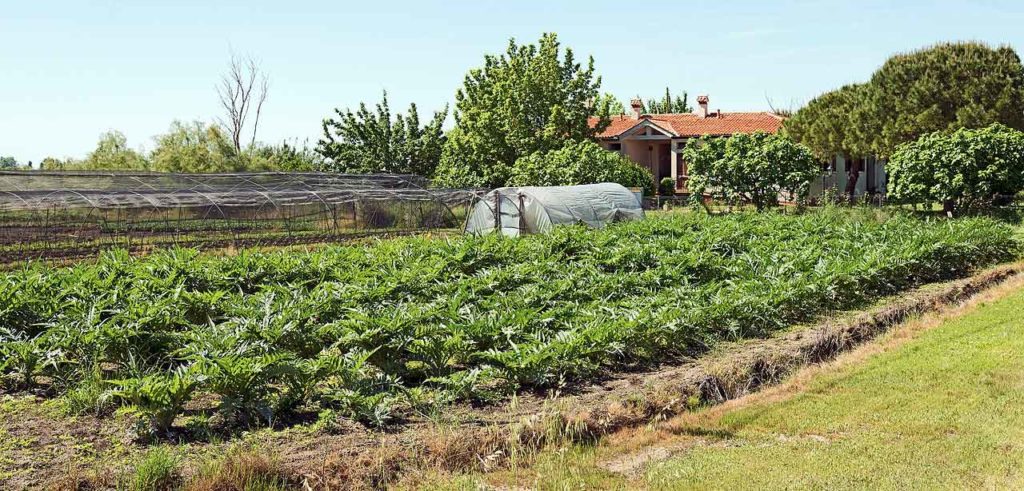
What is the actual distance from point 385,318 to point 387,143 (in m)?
34.5

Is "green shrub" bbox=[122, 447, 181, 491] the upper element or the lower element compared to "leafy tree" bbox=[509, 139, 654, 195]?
lower

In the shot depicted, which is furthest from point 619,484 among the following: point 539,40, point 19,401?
point 539,40

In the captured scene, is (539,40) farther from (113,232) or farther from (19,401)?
(19,401)

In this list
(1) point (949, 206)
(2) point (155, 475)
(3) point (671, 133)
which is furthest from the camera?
(3) point (671, 133)

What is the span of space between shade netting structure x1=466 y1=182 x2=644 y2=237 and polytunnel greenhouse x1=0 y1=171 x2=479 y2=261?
77.0 inches

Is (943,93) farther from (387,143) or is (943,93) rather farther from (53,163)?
(53,163)

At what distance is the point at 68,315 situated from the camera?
798 cm

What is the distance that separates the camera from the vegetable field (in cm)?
641

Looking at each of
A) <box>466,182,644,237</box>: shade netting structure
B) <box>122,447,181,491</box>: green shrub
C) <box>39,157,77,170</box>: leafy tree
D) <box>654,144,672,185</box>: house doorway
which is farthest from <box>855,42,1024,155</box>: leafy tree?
<box>39,157,77,170</box>: leafy tree

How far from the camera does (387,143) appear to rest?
41250 millimetres

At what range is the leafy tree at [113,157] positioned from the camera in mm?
42250

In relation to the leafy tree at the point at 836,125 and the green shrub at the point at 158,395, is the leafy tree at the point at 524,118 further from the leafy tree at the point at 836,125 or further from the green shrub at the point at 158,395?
the green shrub at the point at 158,395

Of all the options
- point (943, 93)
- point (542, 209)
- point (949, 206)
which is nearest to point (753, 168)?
point (949, 206)

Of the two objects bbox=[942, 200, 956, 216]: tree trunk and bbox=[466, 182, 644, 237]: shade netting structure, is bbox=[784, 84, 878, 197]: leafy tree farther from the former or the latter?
bbox=[466, 182, 644, 237]: shade netting structure
